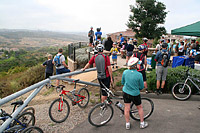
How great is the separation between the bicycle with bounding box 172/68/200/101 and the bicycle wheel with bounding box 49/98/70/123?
12.1 ft

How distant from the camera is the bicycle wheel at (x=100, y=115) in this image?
4.33 metres

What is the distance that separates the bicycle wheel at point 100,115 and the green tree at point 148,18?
2905cm

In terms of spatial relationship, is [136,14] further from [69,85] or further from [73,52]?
[69,85]

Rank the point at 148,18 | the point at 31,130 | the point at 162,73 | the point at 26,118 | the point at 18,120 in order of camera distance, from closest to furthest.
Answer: the point at 31,130 → the point at 18,120 → the point at 26,118 → the point at 162,73 → the point at 148,18

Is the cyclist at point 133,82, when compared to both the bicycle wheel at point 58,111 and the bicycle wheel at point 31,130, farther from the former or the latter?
the bicycle wheel at point 31,130

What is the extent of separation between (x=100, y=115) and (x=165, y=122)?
5.53 feet

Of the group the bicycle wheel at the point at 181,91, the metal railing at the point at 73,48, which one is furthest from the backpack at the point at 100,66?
the metal railing at the point at 73,48

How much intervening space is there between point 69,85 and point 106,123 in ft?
15.8

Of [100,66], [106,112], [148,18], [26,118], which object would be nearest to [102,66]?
[100,66]

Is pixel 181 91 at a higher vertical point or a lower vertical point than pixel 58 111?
higher

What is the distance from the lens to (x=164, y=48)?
6090 mm

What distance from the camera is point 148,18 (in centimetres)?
3141

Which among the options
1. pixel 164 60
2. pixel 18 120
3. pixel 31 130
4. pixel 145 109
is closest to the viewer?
pixel 31 130

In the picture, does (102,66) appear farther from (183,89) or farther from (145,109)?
(183,89)
